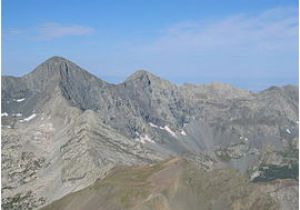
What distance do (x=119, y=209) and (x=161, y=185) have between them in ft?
57.8

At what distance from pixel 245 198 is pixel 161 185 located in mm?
26783

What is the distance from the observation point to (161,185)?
18250 centimetres

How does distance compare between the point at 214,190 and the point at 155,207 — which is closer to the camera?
the point at 155,207

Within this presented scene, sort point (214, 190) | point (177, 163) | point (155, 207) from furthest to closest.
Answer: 1. point (177, 163)
2. point (214, 190)
3. point (155, 207)

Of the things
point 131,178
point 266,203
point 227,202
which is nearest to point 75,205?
point 131,178

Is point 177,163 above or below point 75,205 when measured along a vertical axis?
above

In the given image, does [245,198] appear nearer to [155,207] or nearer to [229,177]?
[229,177]

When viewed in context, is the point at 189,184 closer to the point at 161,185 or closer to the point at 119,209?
the point at 161,185

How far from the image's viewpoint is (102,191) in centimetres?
18562

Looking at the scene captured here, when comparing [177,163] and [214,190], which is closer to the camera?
[214,190]

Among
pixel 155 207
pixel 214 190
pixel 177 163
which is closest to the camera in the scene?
pixel 155 207

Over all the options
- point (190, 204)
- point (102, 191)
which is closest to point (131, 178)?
point (102, 191)

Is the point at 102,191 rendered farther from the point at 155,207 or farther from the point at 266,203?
the point at 266,203

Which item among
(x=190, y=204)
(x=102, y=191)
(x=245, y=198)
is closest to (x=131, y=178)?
(x=102, y=191)
